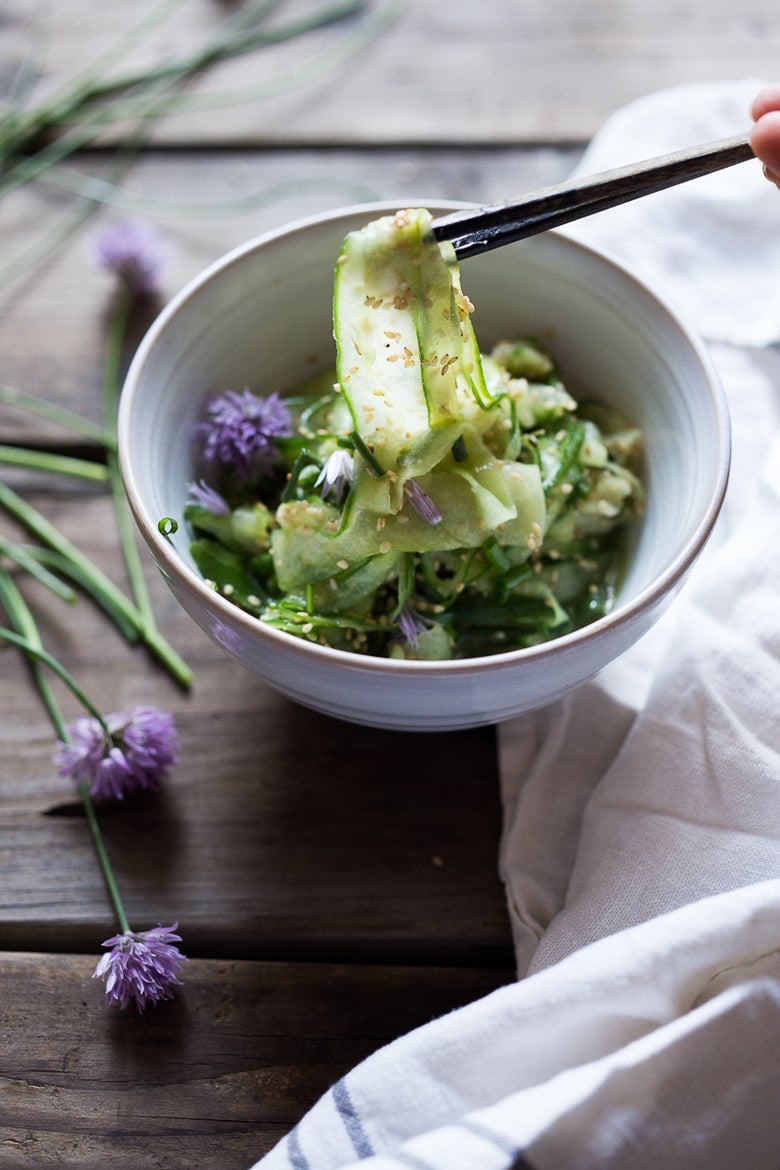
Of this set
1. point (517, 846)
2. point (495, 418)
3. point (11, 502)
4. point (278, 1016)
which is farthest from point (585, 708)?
point (11, 502)

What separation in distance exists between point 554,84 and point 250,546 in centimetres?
105

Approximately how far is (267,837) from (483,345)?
0.61 m

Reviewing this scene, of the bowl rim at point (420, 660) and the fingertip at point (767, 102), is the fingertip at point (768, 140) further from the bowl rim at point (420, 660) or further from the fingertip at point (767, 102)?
the bowl rim at point (420, 660)

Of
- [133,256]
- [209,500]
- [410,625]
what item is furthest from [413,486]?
[133,256]

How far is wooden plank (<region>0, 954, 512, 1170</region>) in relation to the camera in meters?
0.96

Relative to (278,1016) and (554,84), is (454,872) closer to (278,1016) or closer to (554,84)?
(278,1016)

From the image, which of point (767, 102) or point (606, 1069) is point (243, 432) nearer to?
point (767, 102)

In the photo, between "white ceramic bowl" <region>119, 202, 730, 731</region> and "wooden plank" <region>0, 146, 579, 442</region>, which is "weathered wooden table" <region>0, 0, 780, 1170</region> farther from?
"white ceramic bowl" <region>119, 202, 730, 731</region>

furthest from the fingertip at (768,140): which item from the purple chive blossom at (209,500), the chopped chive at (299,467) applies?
the purple chive blossom at (209,500)

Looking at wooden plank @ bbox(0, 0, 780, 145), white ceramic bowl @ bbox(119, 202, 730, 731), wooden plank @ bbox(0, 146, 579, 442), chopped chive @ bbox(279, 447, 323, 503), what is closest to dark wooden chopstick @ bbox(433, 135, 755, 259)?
white ceramic bowl @ bbox(119, 202, 730, 731)

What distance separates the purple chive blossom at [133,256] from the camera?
1.49 metres

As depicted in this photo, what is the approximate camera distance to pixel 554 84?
1.71 m

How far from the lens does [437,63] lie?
175 centimetres

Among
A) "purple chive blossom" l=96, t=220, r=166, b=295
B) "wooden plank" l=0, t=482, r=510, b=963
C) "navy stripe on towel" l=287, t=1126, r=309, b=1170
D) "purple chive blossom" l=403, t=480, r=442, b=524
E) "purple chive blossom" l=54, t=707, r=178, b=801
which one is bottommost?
"navy stripe on towel" l=287, t=1126, r=309, b=1170
